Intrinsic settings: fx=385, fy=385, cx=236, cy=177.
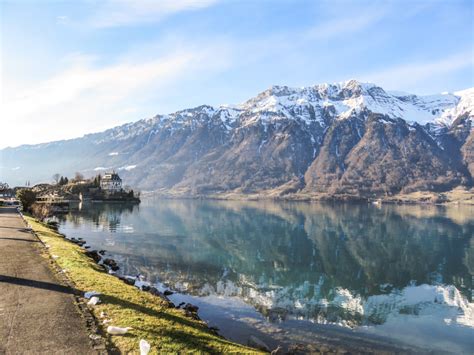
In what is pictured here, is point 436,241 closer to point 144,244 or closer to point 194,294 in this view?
point 144,244

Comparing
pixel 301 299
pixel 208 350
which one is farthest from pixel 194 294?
pixel 208 350

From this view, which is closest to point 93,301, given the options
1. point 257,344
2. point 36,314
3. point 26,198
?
point 36,314

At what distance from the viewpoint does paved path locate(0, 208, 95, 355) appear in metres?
14.2

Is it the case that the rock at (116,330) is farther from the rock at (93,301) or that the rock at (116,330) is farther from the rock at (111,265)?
the rock at (111,265)

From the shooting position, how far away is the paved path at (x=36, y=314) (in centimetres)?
1420

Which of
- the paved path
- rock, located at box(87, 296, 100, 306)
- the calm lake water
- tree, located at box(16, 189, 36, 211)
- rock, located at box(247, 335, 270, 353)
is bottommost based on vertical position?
the calm lake water

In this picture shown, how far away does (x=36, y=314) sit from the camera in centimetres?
1708

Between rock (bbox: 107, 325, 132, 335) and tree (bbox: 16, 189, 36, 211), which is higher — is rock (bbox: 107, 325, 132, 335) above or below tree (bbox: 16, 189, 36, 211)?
below

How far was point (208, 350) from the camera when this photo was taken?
55.9ft

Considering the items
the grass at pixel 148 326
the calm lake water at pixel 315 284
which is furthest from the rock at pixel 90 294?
the calm lake water at pixel 315 284

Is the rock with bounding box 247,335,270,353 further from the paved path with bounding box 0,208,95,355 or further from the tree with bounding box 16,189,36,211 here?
the tree with bounding box 16,189,36,211

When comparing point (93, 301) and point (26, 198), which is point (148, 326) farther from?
point (26, 198)

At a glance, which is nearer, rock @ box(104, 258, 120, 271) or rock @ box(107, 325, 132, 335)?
rock @ box(107, 325, 132, 335)

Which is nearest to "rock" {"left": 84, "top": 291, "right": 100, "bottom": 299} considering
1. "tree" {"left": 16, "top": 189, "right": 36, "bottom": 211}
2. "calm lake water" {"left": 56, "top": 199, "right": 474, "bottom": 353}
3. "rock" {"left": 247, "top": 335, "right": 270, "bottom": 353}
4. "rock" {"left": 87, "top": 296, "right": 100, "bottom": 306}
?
"rock" {"left": 87, "top": 296, "right": 100, "bottom": 306}
